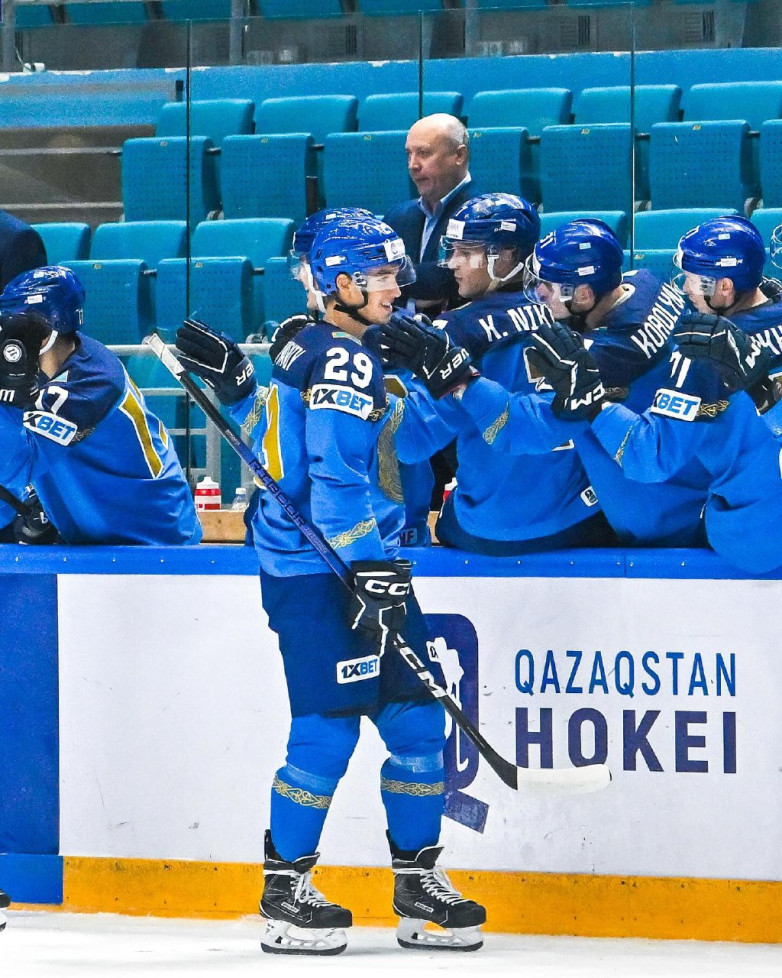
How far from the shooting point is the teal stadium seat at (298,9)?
726 cm

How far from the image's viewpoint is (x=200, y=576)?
127 inches

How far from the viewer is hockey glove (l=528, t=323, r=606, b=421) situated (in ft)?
9.36

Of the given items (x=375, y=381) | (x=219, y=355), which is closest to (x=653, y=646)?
(x=375, y=381)

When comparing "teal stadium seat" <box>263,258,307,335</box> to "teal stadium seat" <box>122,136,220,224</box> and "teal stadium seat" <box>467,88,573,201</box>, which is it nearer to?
"teal stadium seat" <box>122,136,220,224</box>

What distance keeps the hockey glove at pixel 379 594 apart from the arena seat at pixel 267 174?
3615mm

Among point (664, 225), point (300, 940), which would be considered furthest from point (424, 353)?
point (664, 225)

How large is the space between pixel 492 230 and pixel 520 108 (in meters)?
3.28

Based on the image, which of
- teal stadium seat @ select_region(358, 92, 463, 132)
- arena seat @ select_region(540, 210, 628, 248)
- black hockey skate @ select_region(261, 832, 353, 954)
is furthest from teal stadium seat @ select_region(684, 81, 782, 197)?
black hockey skate @ select_region(261, 832, 353, 954)

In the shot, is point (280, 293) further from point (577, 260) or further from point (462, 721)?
point (462, 721)

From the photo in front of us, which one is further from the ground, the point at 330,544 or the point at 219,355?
the point at 219,355

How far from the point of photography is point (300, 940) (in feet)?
9.55

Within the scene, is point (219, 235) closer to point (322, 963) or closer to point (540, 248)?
point (540, 248)

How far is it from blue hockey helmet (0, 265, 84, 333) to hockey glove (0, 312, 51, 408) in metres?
0.03

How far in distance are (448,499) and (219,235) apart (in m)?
2.92
